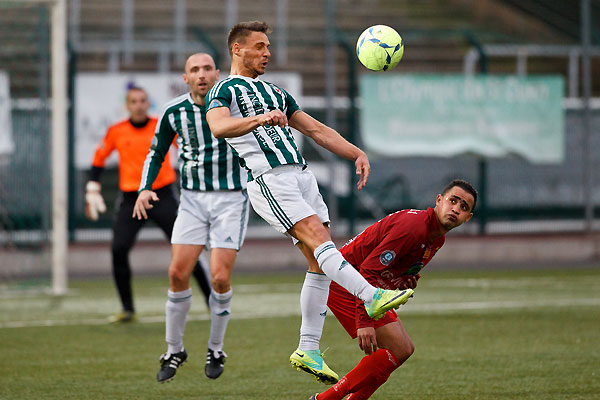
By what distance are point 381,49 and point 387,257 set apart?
1.35 metres

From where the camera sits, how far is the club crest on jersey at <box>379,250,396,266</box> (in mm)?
5961

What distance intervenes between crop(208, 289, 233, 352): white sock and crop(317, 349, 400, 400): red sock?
1498mm

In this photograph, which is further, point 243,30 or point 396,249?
point 243,30

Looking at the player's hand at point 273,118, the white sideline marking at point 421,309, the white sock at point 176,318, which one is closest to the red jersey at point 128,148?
the white sideline marking at point 421,309

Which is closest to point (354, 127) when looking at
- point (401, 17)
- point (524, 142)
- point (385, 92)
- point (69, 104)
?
point (385, 92)

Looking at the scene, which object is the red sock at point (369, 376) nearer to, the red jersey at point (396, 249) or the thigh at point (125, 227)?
the red jersey at point (396, 249)

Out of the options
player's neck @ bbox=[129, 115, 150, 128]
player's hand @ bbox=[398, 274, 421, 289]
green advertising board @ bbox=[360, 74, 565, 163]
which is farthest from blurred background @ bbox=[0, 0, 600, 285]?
player's hand @ bbox=[398, 274, 421, 289]

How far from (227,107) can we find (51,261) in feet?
27.7

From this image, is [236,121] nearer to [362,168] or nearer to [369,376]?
[362,168]

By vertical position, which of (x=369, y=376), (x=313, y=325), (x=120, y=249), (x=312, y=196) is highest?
(x=312, y=196)

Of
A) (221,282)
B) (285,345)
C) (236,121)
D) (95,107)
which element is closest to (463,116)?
(95,107)

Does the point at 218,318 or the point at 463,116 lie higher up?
the point at 463,116

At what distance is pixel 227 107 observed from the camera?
6.22m

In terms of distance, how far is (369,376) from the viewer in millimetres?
6164
